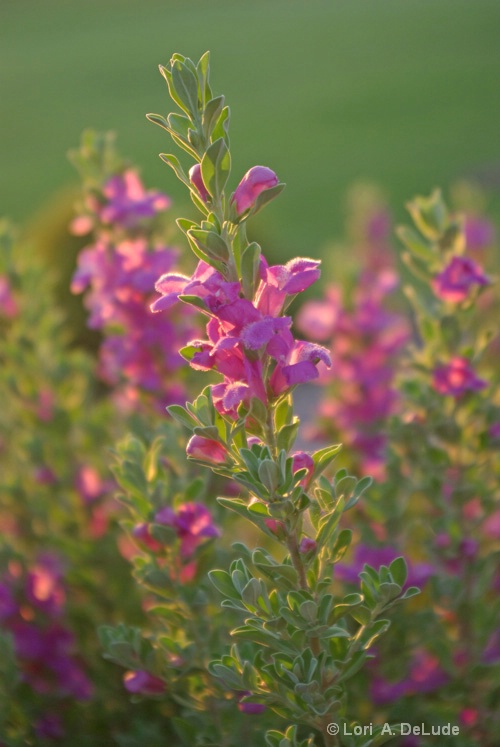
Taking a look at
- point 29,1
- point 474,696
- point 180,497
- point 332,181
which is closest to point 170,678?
point 180,497

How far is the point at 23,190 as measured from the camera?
16469 mm

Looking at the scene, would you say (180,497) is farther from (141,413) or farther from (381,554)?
(141,413)

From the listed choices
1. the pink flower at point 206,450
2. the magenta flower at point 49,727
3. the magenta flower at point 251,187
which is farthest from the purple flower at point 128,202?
the magenta flower at point 49,727

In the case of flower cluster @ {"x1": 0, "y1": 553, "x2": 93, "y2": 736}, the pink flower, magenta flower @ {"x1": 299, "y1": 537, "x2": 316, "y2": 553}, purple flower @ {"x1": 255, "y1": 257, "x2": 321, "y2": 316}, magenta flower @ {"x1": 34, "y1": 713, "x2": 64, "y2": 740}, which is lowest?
magenta flower @ {"x1": 34, "y1": 713, "x2": 64, "y2": 740}

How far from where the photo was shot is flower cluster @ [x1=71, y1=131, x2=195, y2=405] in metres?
2.24

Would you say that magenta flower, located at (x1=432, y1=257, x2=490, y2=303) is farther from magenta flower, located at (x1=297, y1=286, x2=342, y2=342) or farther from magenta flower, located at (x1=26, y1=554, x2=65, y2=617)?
magenta flower, located at (x1=26, y1=554, x2=65, y2=617)

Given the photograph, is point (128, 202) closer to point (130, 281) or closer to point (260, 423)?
point (130, 281)

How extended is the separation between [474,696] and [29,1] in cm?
4366

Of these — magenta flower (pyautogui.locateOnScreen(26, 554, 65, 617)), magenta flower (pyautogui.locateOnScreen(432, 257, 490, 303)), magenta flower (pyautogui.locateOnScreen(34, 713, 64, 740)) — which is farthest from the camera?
magenta flower (pyautogui.locateOnScreen(26, 554, 65, 617))

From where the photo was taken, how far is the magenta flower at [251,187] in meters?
1.40

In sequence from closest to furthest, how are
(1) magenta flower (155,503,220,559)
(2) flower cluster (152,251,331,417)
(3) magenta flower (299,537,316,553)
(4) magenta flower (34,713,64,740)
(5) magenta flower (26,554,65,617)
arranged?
1. (2) flower cluster (152,251,331,417)
2. (3) magenta flower (299,537,316,553)
3. (1) magenta flower (155,503,220,559)
4. (4) magenta flower (34,713,64,740)
5. (5) magenta flower (26,554,65,617)

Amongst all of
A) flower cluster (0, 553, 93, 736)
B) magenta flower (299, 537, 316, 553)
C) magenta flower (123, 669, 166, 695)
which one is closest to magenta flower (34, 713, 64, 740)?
flower cluster (0, 553, 93, 736)

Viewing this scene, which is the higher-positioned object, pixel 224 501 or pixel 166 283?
pixel 166 283

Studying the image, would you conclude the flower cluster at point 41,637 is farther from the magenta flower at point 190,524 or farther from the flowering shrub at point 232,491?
the magenta flower at point 190,524
